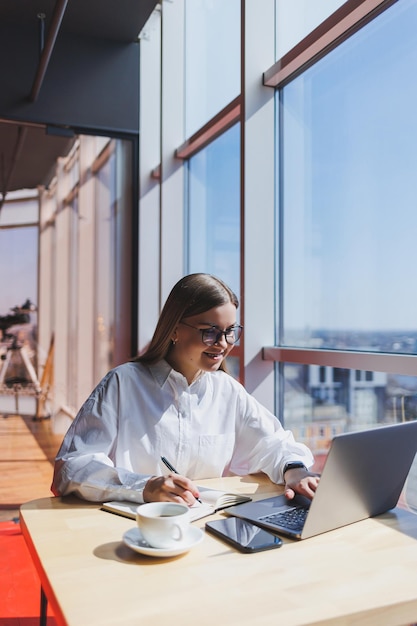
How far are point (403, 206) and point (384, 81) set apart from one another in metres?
0.47

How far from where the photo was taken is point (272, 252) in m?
2.64

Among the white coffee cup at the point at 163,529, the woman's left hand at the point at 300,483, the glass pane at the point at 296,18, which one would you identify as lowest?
the woman's left hand at the point at 300,483

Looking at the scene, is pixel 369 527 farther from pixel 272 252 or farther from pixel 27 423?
pixel 27 423

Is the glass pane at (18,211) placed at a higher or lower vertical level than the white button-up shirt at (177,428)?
higher

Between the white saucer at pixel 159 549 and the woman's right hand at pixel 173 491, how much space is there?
16 cm

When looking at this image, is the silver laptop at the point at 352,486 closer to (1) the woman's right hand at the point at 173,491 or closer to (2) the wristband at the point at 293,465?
(1) the woman's right hand at the point at 173,491

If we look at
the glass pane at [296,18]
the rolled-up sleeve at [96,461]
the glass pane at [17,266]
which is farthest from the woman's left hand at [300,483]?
the glass pane at [17,266]

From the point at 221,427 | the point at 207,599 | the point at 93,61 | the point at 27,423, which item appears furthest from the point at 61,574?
the point at 93,61

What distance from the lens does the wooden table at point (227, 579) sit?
0.78 meters

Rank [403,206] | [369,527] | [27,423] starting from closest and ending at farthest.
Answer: [369,527] → [403,206] → [27,423]

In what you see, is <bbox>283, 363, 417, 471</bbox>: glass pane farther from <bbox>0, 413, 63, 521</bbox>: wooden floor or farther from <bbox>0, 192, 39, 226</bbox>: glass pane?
<bbox>0, 192, 39, 226</bbox>: glass pane

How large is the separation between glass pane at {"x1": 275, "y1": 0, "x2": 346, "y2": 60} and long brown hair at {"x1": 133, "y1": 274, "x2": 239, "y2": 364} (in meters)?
1.32

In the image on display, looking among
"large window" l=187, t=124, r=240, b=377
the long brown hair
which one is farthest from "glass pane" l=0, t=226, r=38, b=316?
the long brown hair

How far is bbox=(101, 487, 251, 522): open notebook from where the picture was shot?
119 cm
